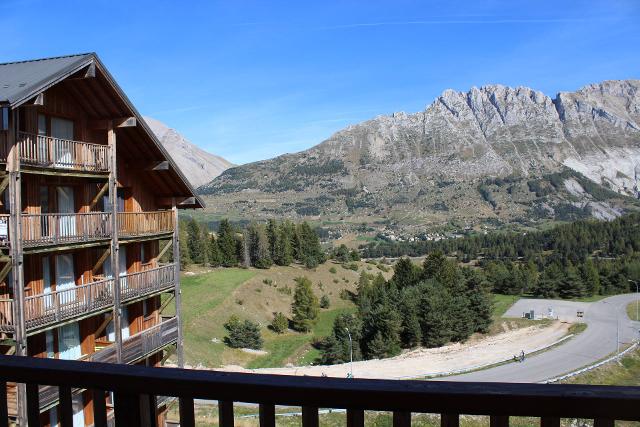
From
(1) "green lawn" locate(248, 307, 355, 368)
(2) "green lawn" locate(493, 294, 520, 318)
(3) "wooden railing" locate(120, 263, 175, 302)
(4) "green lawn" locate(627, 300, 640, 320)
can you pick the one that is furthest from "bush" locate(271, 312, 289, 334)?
(4) "green lawn" locate(627, 300, 640, 320)

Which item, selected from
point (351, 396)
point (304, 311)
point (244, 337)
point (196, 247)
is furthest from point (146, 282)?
point (196, 247)

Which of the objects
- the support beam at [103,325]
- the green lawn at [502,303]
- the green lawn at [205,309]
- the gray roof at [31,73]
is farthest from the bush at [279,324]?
the gray roof at [31,73]

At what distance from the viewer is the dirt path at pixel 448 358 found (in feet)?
132

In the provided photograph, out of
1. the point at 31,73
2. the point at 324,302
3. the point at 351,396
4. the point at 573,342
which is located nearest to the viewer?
the point at 351,396

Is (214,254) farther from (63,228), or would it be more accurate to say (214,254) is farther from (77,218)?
(63,228)

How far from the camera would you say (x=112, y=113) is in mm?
16594

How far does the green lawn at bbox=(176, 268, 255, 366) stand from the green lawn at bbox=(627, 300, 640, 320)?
166 feet

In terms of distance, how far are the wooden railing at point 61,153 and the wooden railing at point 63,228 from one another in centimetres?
137

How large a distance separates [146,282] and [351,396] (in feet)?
56.3

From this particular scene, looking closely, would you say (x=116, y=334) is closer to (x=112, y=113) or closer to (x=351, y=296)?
(x=112, y=113)

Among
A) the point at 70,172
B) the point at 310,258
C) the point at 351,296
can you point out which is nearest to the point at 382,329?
the point at 351,296

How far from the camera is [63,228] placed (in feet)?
50.0

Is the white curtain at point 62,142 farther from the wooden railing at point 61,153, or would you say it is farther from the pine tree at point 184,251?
the pine tree at point 184,251

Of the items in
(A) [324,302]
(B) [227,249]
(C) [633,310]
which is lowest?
(C) [633,310]
